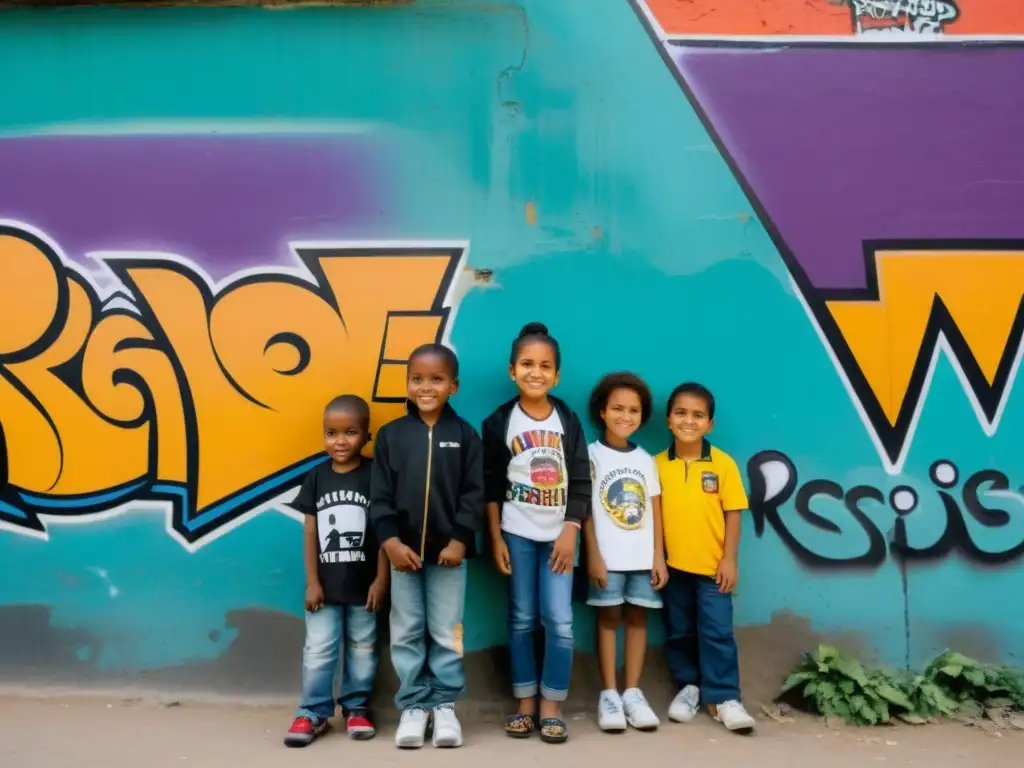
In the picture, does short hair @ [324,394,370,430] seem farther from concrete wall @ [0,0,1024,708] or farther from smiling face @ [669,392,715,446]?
smiling face @ [669,392,715,446]

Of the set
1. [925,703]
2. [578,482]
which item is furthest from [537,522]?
[925,703]

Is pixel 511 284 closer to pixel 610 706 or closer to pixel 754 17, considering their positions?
pixel 754 17

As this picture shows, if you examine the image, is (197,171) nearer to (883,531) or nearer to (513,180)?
(513,180)

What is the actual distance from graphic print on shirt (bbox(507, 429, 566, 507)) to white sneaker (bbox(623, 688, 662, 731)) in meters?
0.90

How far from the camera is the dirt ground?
3.44 metres

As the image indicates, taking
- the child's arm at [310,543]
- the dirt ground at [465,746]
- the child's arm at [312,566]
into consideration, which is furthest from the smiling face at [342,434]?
the dirt ground at [465,746]

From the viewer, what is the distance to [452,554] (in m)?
3.60

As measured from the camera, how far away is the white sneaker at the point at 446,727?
11.7 ft

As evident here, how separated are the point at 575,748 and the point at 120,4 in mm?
3843

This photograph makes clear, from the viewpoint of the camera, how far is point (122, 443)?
162 inches

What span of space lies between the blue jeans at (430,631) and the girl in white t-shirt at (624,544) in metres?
0.61

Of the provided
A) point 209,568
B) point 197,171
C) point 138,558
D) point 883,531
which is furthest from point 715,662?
point 197,171

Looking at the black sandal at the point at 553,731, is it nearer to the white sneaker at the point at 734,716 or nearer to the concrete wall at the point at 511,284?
the concrete wall at the point at 511,284

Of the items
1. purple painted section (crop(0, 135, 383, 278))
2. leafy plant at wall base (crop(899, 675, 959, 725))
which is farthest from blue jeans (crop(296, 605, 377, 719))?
leafy plant at wall base (crop(899, 675, 959, 725))
